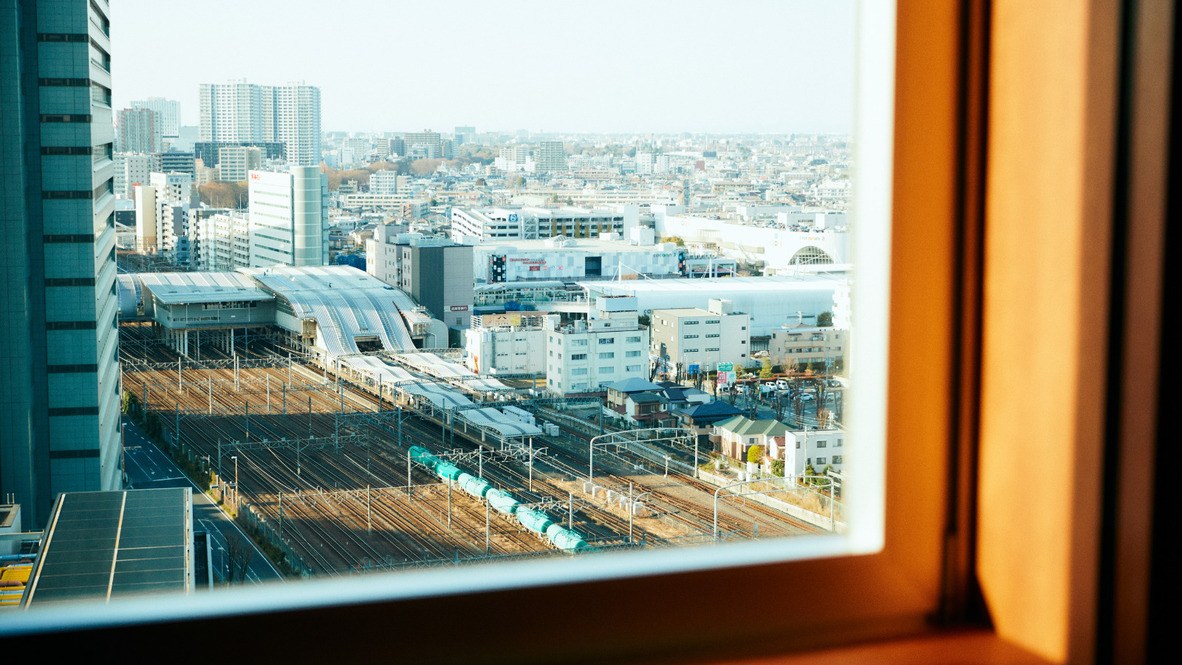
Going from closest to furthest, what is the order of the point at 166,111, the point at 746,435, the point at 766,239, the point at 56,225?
the point at 166,111
the point at 766,239
the point at 746,435
the point at 56,225

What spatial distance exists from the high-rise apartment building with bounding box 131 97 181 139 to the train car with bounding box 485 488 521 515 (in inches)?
109

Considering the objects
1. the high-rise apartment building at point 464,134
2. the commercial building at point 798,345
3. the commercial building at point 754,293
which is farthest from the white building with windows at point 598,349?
the high-rise apartment building at point 464,134

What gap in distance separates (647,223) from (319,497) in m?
2.11

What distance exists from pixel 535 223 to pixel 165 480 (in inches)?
90.6

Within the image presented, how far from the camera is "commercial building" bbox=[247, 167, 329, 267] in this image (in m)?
3.74

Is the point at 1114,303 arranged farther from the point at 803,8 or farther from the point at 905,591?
the point at 803,8

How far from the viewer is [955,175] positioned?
51cm

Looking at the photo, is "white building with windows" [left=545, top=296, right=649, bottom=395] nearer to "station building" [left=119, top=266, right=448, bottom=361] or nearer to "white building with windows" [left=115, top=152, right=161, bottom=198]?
"station building" [left=119, top=266, right=448, bottom=361]

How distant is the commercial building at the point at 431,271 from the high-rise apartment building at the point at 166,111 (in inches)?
145

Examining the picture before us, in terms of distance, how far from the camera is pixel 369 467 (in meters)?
5.12

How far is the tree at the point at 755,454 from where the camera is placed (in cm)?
358

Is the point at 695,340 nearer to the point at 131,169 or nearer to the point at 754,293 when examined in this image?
the point at 754,293

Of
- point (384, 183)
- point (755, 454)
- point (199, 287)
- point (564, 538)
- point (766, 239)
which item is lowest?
point (564, 538)

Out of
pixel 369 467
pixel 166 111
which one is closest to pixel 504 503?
pixel 369 467
